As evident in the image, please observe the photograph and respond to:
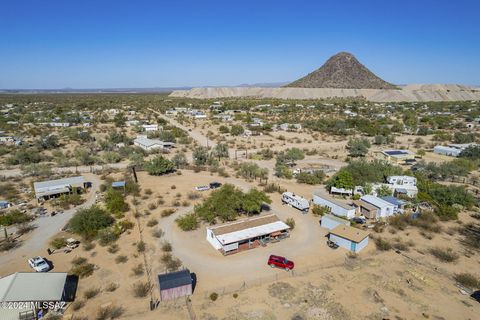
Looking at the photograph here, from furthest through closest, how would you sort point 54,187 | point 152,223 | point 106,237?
1. point 54,187
2. point 152,223
3. point 106,237

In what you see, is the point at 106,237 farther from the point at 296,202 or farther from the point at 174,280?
the point at 296,202

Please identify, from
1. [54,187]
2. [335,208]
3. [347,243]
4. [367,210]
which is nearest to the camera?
[347,243]

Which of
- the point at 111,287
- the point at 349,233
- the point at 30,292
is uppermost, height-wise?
the point at 30,292

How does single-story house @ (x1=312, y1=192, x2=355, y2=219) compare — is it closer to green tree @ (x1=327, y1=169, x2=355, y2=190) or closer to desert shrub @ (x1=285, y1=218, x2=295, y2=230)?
green tree @ (x1=327, y1=169, x2=355, y2=190)

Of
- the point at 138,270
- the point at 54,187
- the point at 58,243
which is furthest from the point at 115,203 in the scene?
the point at 138,270

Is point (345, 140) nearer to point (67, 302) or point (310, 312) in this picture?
point (310, 312)

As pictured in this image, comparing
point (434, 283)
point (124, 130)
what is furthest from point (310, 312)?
point (124, 130)

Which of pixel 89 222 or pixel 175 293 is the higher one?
pixel 89 222

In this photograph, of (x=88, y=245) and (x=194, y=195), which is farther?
(x=194, y=195)
